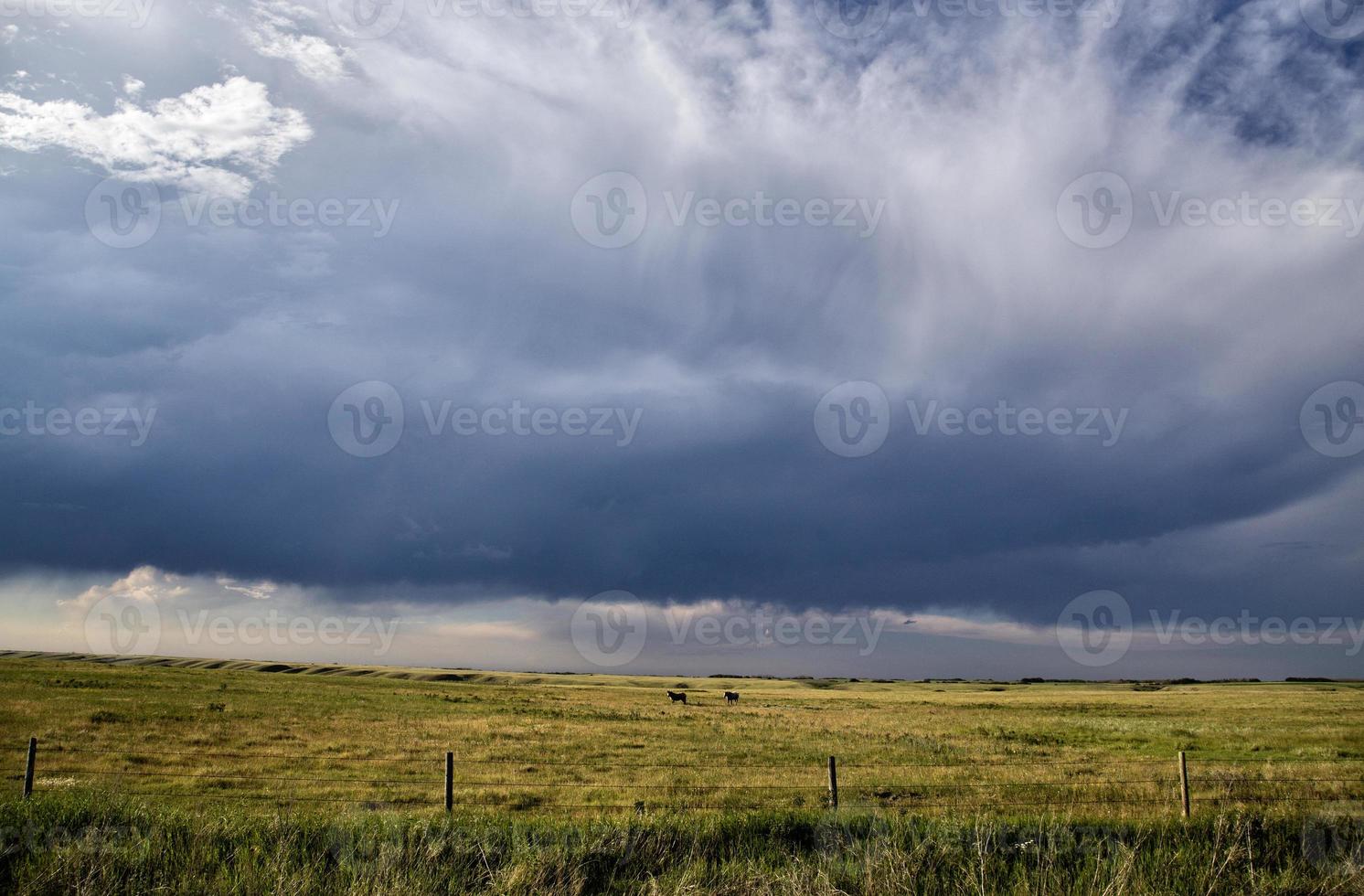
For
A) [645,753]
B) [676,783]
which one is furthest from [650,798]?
[645,753]

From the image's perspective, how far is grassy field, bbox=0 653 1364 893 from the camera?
9281 millimetres

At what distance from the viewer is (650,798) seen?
22.2 meters

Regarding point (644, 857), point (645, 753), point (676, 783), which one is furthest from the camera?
point (645, 753)

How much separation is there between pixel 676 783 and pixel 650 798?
300 cm

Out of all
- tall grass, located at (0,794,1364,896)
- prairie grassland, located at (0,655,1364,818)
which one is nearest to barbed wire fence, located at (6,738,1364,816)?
prairie grassland, located at (0,655,1364,818)

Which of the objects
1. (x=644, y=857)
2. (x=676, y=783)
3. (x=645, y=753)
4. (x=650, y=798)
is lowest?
(x=645, y=753)

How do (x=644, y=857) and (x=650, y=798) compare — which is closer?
(x=644, y=857)

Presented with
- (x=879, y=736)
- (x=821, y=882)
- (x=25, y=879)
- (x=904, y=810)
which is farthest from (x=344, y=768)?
(x=879, y=736)

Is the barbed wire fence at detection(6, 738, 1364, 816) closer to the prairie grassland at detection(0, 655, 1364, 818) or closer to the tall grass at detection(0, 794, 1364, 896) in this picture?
the prairie grassland at detection(0, 655, 1364, 818)

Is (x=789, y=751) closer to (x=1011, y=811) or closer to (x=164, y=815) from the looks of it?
(x=1011, y=811)

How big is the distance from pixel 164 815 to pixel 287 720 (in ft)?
107

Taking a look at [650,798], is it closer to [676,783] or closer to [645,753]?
[676,783]

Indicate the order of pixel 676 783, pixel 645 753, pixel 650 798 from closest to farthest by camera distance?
pixel 650 798
pixel 676 783
pixel 645 753

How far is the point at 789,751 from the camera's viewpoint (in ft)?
112
